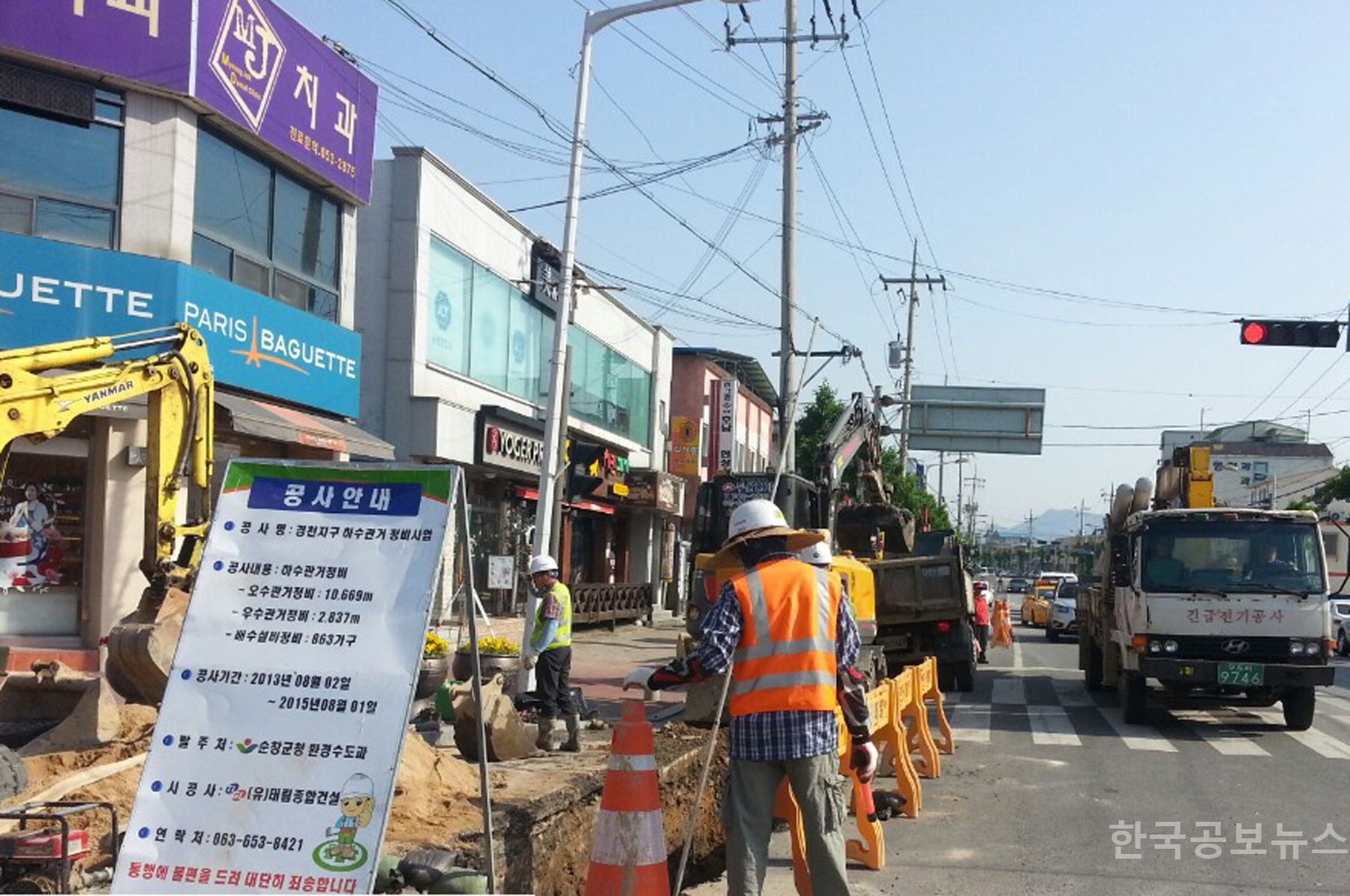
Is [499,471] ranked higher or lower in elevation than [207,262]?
lower

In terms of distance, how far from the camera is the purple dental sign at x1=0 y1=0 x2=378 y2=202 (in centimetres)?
1552

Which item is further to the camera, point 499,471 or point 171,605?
point 499,471

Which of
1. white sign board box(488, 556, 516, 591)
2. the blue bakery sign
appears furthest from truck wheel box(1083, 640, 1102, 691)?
the blue bakery sign

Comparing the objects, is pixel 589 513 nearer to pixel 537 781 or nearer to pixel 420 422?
pixel 420 422

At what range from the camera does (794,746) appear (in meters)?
6.08

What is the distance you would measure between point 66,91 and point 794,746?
1303 centimetres

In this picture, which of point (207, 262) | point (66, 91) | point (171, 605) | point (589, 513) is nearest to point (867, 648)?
point (171, 605)

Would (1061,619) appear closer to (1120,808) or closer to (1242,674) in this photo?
(1242,674)

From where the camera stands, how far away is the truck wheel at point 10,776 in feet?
26.8

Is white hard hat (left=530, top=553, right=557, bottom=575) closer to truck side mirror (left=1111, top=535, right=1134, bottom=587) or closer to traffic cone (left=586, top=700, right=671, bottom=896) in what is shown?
traffic cone (left=586, top=700, right=671, bottom=896)

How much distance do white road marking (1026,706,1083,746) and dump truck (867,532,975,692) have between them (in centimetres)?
140

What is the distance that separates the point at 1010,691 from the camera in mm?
21016

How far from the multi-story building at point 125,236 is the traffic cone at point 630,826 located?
36.3ft

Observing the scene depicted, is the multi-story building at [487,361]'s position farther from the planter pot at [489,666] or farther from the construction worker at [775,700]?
the construction worker at [775,700]
